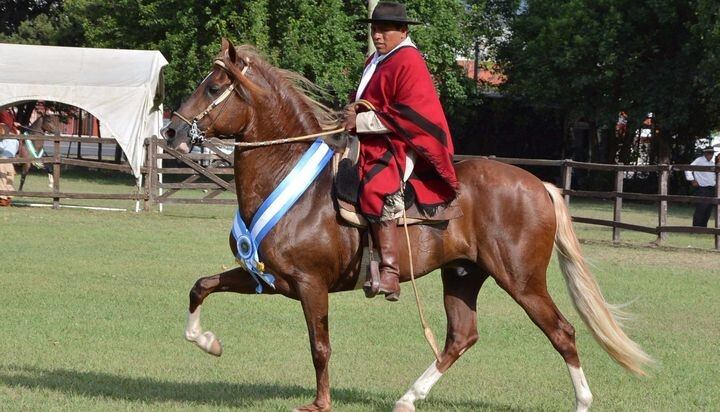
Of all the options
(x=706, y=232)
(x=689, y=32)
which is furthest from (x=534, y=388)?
(x=689, y=32)

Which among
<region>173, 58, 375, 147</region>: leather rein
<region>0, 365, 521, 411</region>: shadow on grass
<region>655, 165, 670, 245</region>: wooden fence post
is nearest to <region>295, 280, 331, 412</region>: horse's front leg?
<region>0, 365, 521, 411</region>: shadow on grass

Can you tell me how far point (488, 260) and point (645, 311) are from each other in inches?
225

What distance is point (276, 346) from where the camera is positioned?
376 inches

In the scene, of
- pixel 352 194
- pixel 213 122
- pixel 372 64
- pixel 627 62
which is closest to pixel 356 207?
pixel 352 194

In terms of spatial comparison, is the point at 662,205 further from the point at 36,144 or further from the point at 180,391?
the point at 36,144

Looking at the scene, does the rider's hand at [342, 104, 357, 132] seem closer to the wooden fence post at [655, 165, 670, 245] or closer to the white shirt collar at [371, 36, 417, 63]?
the white shirt collar at [371, 36, 417, 63]

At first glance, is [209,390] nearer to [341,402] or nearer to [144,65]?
[341,402]

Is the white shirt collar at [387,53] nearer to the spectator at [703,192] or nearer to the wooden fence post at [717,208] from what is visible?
the wooden fence post at [717,208]

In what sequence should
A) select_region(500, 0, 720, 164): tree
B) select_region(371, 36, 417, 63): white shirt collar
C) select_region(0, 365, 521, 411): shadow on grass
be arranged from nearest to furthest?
select_region(371, 36, 417, 63): white shirt collar < select_region(0, 365, 521, 411): shadow on grass < select_region(500, 0, 720, 164): tree

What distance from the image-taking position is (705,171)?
19719 millimetres

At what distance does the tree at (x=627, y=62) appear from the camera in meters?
33.8

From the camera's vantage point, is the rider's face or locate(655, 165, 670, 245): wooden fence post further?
locate(655, 165, 670, 245): wooden fence post

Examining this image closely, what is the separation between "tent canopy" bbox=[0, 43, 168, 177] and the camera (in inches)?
942

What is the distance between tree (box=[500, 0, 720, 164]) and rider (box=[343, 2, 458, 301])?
2697cm
